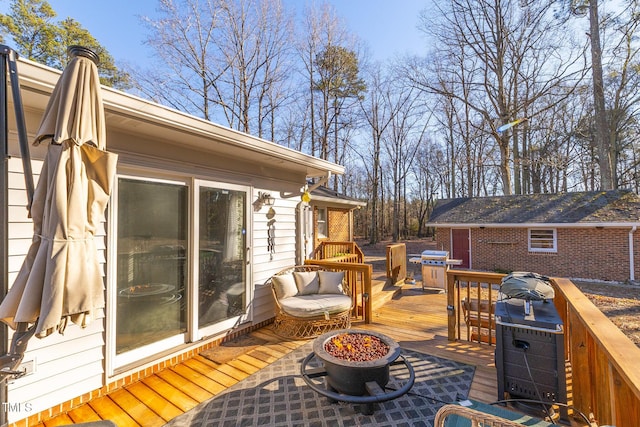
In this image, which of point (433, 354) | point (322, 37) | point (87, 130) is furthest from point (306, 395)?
point (322, 37)

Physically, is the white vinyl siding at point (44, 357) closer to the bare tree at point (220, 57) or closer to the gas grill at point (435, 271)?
the gas grill at point (435, 271)

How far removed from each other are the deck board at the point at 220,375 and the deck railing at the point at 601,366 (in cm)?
71

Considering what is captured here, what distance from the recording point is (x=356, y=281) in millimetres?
4797

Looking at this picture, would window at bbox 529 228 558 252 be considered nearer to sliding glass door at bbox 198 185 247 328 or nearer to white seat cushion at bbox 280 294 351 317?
white seat cushion at bbox 280 294 351 317

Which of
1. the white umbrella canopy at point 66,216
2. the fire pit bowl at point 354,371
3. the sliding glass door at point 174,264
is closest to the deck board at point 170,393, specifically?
the sliding glass door at point 174,264

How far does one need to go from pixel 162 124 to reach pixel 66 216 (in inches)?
59.9

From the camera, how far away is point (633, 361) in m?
1.42

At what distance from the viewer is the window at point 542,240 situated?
35.0 ft

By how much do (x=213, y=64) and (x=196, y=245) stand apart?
10.1m

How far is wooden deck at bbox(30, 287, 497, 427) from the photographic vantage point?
244cm

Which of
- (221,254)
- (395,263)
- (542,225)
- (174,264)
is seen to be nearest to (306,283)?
(221,254)

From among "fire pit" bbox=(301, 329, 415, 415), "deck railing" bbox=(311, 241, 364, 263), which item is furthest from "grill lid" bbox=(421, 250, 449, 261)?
"fire pit" bbox=(301, 329, 415, 415)

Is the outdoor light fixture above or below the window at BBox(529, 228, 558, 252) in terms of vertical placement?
Result: above

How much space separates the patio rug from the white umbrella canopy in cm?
151
